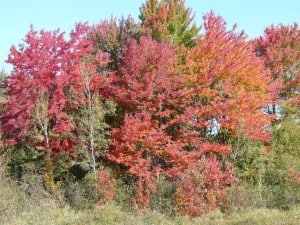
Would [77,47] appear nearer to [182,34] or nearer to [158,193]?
[182,34]

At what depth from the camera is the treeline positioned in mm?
28234

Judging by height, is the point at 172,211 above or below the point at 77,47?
below

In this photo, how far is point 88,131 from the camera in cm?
2873

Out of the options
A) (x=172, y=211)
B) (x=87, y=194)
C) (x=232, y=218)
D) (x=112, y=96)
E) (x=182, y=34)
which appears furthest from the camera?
(x=182, y=34)

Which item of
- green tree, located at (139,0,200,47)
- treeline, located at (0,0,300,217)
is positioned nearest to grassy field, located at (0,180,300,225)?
treeline, located at (0,0,300,217)

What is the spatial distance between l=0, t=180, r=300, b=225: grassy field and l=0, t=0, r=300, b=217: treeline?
206 centimetres

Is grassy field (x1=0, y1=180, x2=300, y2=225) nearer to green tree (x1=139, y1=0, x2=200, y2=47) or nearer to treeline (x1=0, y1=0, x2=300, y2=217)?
treeline (x1=0, y1=0, x2=300, y2=217)

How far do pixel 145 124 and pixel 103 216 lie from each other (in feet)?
22.5

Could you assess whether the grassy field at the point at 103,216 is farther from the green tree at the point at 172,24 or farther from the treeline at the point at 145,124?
the green tree at the point at 172,24

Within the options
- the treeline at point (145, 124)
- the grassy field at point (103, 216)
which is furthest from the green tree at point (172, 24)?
the grassy field at point (103, 216)

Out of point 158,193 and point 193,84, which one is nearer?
point 158,193

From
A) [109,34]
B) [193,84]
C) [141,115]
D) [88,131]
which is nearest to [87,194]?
[88,131]

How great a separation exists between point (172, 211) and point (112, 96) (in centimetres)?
819

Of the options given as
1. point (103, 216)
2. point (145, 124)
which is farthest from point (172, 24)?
point (103, 216)
